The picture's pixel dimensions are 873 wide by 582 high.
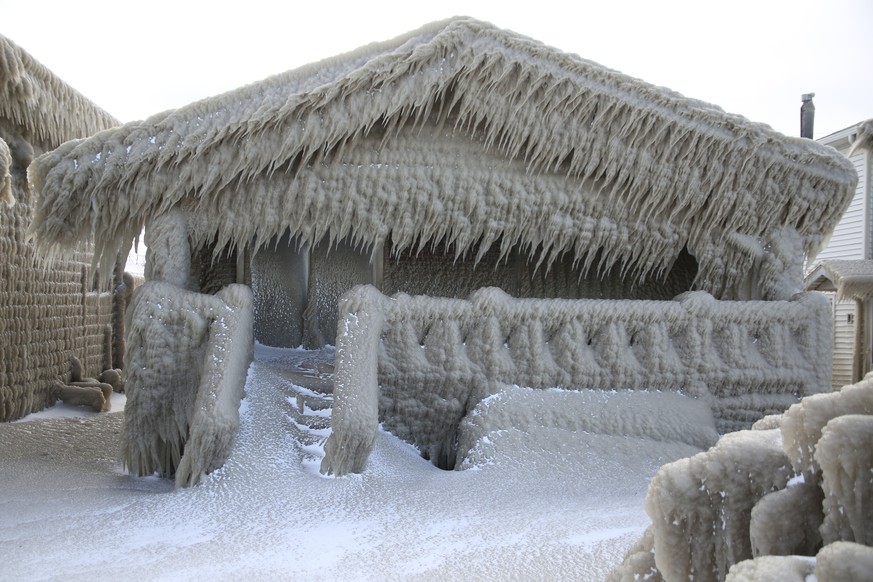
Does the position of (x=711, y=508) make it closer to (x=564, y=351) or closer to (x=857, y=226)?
(x=564, y=351)

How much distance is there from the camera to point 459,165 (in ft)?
14.1

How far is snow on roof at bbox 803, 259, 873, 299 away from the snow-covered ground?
27.8 feet

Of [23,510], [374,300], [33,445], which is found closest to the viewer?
[23,510]

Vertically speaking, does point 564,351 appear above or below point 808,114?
below

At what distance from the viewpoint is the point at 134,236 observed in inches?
163

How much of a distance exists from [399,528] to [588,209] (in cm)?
262

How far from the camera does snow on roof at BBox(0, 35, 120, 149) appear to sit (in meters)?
5.61

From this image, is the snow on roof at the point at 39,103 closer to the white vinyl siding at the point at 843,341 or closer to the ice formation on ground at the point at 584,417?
the ice formation on ground at the point at 584,417

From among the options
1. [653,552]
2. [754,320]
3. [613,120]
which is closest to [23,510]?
[653,552]

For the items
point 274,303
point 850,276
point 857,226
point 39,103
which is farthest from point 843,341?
point 39,103

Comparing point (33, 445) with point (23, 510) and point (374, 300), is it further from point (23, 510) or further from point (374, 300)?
point (374, 300)

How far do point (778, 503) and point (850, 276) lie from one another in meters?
11.1

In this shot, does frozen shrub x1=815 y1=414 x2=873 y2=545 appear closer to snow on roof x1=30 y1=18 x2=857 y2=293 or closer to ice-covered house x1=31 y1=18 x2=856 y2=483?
ice-covered house x1=31 y1=18 x2=856 y2=483

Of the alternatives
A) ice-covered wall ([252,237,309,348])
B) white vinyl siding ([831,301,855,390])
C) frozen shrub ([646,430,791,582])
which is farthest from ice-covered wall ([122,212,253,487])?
white vinyl siding ([831,301,855,390])
